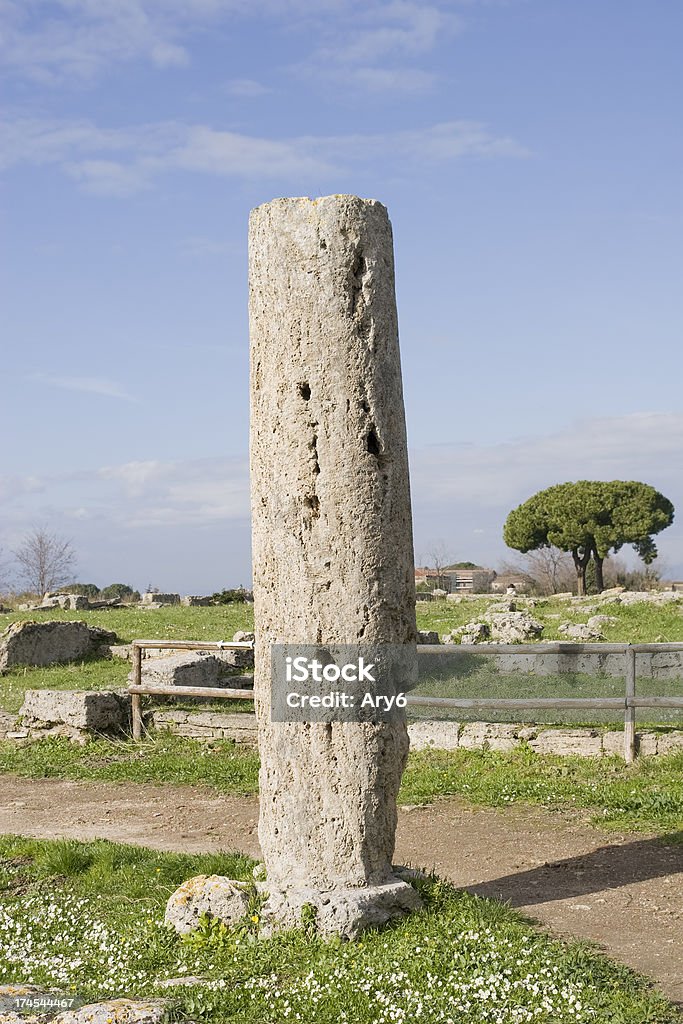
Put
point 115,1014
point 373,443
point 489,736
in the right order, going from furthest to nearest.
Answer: point 489,736, point 373,443, point 115,1014

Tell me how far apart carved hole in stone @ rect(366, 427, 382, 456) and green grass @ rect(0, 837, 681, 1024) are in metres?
2.73

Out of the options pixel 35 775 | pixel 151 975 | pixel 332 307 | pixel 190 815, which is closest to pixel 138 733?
pixel 35 775

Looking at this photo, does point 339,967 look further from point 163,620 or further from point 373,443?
point 163,620

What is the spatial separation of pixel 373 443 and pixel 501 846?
164 inches

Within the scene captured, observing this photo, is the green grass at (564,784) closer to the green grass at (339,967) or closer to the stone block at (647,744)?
the stone block at (647,744)

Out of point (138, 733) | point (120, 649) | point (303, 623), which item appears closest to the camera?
point (303, 623)

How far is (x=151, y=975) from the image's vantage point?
18.7 feet

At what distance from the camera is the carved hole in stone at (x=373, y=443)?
20.4 feet

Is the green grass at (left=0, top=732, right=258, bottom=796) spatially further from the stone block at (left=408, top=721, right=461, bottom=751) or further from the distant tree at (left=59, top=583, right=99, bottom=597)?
the distant tree at (left=59, top=583, right=99, bottom=597)

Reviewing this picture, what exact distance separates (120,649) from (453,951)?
1468cm

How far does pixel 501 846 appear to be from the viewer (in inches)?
339

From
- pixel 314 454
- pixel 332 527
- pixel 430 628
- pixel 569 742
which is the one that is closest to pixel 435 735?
pixel 569 742

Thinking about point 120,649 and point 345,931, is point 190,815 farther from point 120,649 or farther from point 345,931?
point 120,649

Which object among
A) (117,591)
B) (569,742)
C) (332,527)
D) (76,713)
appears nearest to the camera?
(332,527)
